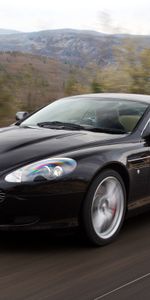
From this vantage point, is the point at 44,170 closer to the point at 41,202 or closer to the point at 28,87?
the point at 41,202

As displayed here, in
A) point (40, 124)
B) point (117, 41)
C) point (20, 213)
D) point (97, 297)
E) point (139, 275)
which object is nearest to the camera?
point (97, 297)

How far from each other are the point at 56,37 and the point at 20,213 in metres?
28.9

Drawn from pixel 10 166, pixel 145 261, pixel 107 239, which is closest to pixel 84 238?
pixel 107 239

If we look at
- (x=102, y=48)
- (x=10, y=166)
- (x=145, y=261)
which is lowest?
(x=145, y=261)

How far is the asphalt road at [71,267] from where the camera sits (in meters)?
3.69

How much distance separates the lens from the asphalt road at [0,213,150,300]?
369 centimetres

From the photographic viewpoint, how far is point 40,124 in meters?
5.94

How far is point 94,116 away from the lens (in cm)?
583

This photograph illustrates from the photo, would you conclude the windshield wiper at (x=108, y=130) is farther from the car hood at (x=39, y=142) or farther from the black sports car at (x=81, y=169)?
the car hood at (x=39, y=142)

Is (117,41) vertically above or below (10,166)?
above

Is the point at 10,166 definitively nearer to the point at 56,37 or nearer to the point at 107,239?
the point at 107,239

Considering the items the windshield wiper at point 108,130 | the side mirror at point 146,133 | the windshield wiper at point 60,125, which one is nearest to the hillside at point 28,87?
the windshield wiper at point 60,125

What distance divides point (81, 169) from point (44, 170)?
0.99ft

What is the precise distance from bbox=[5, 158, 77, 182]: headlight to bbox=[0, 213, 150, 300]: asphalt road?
504mm
